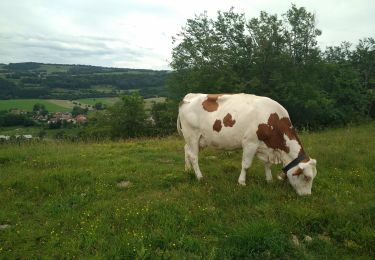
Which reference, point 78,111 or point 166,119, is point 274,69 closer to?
point 166,119

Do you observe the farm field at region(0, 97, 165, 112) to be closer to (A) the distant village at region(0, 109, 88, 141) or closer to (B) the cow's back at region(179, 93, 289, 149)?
(A) the distant village at region(0, 109, 88, 141)

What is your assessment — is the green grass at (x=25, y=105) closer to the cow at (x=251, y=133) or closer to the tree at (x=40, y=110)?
the tree at (x=40, y=110)

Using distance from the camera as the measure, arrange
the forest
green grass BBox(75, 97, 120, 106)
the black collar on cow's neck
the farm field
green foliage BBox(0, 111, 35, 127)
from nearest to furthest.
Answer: the black collar on cow's neck < the forest < green foliage BBox(0, 111, 35, 127) < the farm field < green grass BBox(75, 97, 120, 106)

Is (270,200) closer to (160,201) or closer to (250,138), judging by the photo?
(250,138)

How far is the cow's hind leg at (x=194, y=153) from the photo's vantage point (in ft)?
32.7

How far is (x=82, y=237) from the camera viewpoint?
6500 millimetres

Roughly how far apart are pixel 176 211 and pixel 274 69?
31335mm

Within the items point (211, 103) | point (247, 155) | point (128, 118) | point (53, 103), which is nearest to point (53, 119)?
point (128, 118)

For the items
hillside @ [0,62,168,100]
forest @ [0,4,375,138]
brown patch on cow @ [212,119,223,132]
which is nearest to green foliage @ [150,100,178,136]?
forest @ [0,4,375,138]

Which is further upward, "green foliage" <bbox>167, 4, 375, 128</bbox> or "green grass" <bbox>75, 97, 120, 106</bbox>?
"green foliage" <bbox>167, 4, 375, 128</bbox>

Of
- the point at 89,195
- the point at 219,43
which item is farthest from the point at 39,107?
the point at 89,195

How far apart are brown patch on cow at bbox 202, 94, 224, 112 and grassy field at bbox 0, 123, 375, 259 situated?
192cm

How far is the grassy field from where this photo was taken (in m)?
6.09

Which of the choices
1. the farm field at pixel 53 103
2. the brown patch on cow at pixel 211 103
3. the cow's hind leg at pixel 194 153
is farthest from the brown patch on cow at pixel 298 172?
the farm field at pixel 53 103
